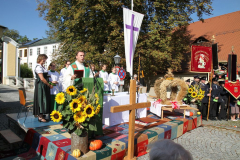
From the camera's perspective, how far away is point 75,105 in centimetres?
314

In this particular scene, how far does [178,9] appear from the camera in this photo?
13.8 metres

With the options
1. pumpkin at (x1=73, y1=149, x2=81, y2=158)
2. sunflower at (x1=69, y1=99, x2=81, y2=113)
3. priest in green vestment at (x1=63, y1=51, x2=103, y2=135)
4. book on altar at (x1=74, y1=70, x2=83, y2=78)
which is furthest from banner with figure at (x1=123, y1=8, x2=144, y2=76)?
pumpkin at (x1=73, y1=149, x2=81, y2=158)

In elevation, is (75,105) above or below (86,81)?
below

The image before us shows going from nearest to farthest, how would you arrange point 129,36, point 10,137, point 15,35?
point 129,36, point 10,137, point 15,35

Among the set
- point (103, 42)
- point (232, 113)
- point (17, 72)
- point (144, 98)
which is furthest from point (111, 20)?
point (17, 72)

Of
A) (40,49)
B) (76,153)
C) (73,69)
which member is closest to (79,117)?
(76,153)

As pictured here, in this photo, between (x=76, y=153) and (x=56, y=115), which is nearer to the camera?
(x=76, y=153)

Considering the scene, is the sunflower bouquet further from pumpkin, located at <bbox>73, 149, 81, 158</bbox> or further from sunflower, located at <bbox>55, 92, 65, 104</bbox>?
sunflower, located at <bbox>55, 92, 65, 104</bbox>

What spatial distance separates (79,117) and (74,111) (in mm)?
143

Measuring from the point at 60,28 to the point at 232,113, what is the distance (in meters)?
14.3

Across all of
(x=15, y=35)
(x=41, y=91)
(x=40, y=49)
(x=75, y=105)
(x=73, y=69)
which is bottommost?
(x=75, y=105)

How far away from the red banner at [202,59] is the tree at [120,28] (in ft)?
14.8

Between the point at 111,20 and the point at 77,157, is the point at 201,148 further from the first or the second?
the point at 111,20

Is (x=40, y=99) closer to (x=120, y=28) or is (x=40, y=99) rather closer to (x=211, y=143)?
(x=211, y=143)
